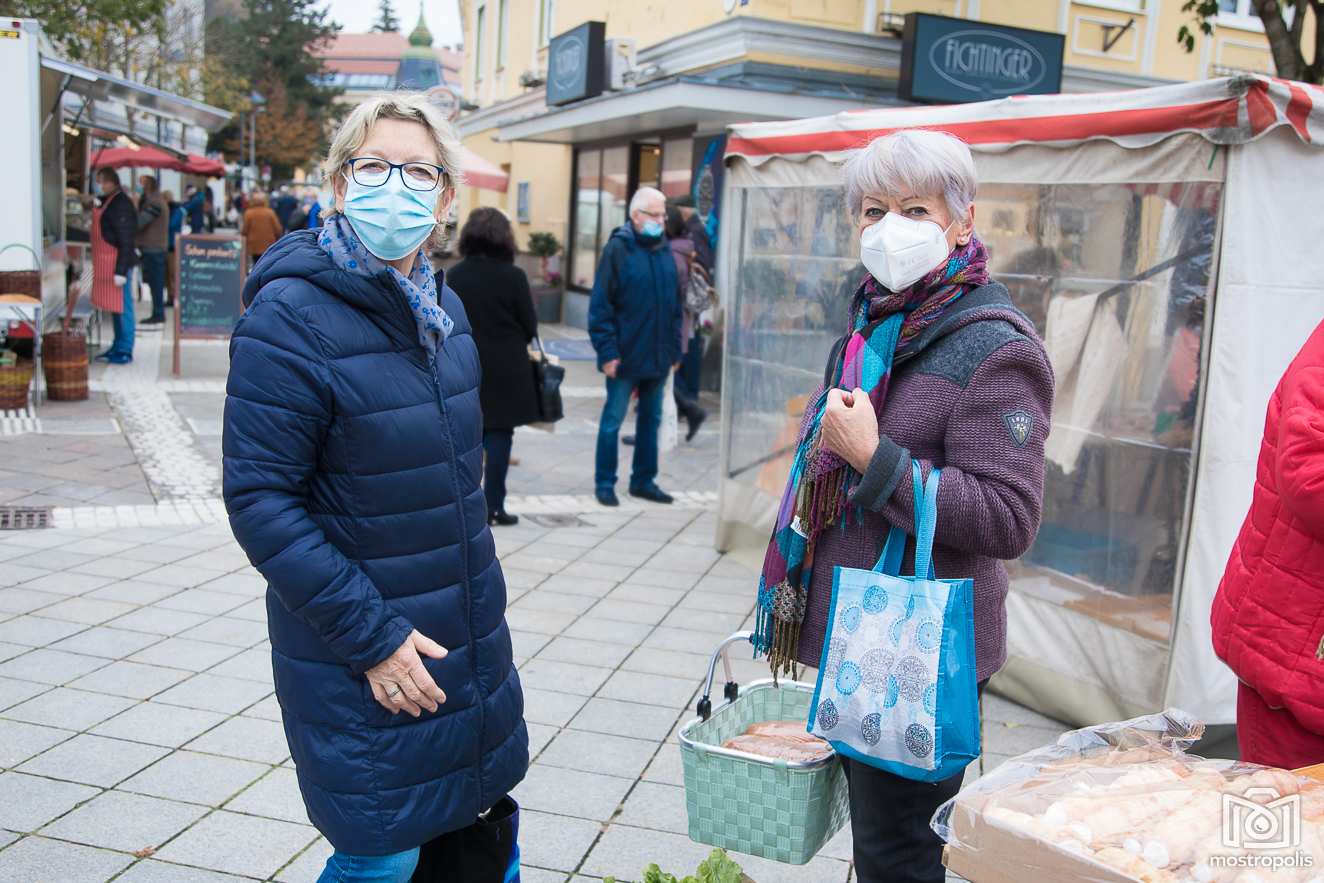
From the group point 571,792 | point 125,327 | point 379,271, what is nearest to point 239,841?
point 571,792

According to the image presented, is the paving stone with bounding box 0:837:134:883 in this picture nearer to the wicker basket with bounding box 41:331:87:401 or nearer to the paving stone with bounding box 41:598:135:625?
the paving stone with bounding box 41:598:135:625

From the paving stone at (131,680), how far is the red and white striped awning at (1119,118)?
10.6ft

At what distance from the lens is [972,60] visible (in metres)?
12.5

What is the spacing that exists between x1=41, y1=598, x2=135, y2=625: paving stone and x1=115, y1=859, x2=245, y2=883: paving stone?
214 cm

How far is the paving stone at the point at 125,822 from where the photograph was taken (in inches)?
131

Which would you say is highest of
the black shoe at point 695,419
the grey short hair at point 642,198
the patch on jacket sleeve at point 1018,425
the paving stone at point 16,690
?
the grey short hair at point 642,198

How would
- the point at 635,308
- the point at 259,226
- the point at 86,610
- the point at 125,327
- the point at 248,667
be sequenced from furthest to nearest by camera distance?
1. the point at 259,226
2. the point at 125,327
3. the point at 635,308
4. the point at 86,610
5. the point at 248,667

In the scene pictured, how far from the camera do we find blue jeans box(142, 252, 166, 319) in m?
15.1

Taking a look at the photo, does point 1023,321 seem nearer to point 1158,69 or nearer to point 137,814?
point 137,814

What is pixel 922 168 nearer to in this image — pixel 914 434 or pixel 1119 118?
pixel 914 434

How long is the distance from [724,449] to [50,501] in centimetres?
391

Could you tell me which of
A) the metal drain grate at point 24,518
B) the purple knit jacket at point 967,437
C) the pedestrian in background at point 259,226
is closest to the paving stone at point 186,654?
the metal drain grate at point 24,518

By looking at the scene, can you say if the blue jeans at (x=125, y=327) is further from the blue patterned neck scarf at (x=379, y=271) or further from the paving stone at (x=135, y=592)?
the blue patterned neck scarf at (x=379, y=271)

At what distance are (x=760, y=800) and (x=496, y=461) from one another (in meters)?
4.81
